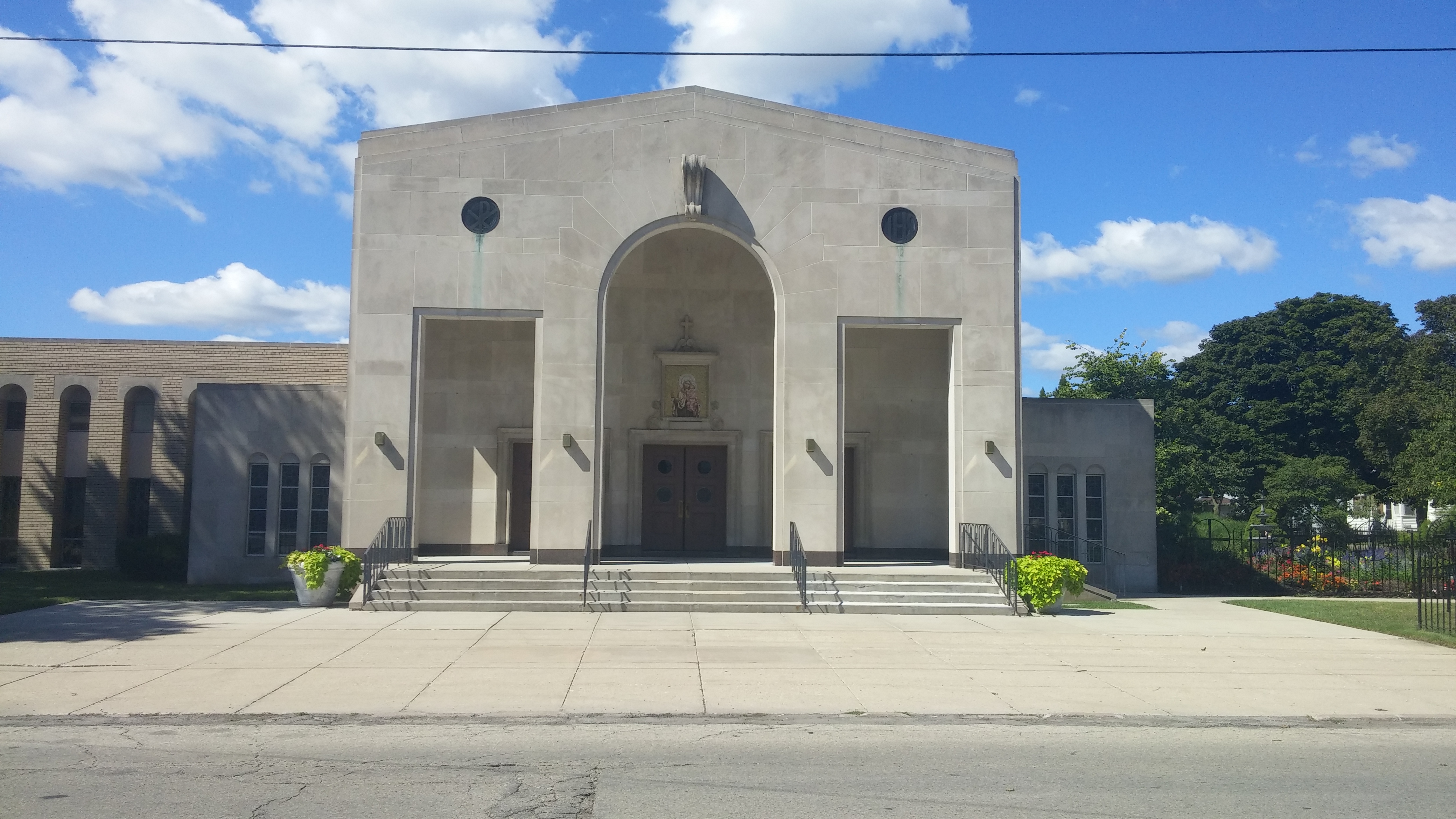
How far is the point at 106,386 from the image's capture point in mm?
28141

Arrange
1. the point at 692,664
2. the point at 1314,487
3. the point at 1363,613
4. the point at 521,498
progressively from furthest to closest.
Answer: the point at 1314,487
the point at 521,498
the point at 1363,613
the point at 692,664

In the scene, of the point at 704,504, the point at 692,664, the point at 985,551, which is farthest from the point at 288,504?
the point at 985,551

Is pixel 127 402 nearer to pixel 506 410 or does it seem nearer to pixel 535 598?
pixel 506 410

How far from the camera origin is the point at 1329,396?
182ft

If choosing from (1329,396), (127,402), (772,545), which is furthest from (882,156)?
(1329,396)

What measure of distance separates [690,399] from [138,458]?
15668 millimetres

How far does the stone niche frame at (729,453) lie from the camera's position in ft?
76.5

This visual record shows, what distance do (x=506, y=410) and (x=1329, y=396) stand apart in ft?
158

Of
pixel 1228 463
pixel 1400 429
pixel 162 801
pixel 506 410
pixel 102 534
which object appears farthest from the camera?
pixel 1228 463

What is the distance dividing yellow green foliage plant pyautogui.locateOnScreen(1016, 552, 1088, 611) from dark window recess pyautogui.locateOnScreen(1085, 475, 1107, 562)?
19.8 feet

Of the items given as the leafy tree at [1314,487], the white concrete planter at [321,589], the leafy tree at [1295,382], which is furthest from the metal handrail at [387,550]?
the leafy tree at [1295,382]

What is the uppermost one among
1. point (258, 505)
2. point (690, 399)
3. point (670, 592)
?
point (690, 399)

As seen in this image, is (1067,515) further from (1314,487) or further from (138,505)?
(1314,487)

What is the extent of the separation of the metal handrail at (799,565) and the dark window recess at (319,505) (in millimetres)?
9948
